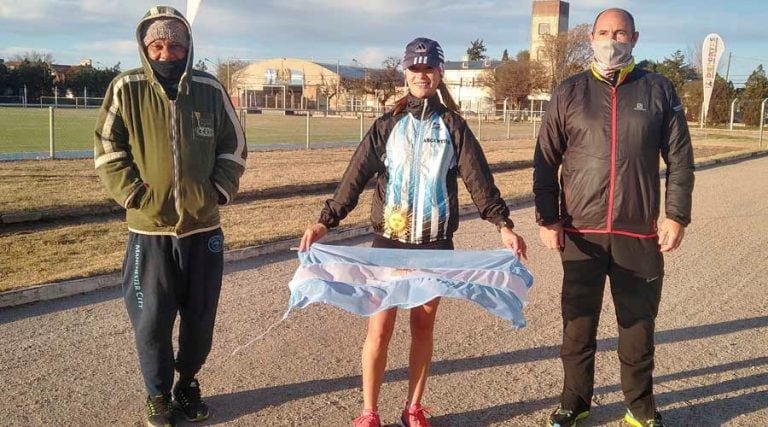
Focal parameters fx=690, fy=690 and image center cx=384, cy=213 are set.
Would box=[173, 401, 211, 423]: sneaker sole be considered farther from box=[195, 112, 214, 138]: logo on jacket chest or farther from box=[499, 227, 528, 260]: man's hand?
box=[499, 227, 528, 260]: man's hand

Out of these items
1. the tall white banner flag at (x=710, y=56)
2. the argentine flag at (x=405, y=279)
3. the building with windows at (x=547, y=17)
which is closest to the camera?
the argentine flag at (x=405, y=279)

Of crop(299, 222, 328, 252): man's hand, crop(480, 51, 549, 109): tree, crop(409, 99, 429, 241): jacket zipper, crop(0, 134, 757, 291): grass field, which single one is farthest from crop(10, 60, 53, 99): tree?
crop(409, 99, 429, 241): jacket zipper

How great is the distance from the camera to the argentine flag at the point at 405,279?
342cm

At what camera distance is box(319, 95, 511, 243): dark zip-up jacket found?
3.58 meters

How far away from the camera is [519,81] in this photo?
70562 mm

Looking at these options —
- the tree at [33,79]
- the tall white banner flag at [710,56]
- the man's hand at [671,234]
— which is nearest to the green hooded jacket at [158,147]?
the man's hand at [671,234]

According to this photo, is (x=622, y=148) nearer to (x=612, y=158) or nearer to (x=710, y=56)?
(x=612, y=158)

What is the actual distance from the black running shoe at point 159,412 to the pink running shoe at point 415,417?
1268mm

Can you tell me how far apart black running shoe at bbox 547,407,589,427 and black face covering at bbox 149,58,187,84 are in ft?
9.20

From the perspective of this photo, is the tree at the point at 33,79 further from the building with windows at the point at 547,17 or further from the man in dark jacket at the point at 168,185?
the building with windows at the point at 547,17

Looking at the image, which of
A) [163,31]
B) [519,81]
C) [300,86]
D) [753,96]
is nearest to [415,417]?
[163,31]

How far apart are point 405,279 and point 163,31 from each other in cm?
179

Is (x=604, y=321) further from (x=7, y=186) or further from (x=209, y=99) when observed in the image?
(x=7, y=186)

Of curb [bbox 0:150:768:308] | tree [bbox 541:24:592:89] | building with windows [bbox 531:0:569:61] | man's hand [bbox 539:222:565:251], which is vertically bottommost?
curb [bbox 0:150:768:308]
